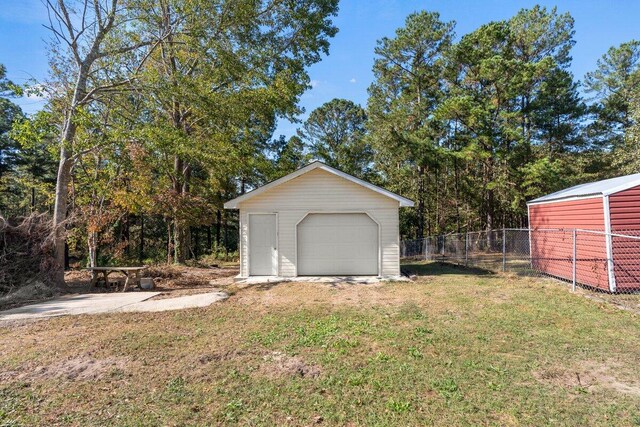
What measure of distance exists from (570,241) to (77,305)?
12.7 metres

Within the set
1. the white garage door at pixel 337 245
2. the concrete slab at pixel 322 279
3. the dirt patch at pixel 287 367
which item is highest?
the white garage door at pixel 337 245

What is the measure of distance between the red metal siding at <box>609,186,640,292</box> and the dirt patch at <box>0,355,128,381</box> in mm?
10087

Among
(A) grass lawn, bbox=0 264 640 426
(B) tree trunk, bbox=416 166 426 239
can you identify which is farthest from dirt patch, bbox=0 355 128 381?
(B) tree trunk, bbox=416 166 426 239

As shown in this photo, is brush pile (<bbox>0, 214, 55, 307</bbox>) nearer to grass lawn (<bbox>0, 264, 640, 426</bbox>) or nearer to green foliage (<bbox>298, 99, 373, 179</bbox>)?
grass lawn (<bbox>0, 264, 640, 426</bbox>)

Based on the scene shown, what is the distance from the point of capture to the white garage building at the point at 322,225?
10219 mm

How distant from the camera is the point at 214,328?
5406mm

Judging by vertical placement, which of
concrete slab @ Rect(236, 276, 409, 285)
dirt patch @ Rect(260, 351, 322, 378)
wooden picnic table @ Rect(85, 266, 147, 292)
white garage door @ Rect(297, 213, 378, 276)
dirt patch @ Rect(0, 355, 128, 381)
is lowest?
dirt patch @ Rect(260, 351, 322, 378)

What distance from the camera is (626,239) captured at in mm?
7641

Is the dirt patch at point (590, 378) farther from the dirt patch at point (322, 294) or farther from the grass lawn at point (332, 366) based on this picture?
the dirt patch at point (322, 294)

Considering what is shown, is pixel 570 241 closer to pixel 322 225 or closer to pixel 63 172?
pixel 322 225

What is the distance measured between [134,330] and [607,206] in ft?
34.4

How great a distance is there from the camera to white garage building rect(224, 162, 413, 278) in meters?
10.2

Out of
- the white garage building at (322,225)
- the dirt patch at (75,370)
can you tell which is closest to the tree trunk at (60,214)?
the white garage building at (322,225)

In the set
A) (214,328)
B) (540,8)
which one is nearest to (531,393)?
(214,328)
